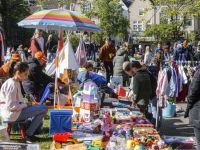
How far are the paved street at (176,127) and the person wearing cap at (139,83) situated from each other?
4.01ft

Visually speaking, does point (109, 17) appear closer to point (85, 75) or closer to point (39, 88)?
point (85, 75)

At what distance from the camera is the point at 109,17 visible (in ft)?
134

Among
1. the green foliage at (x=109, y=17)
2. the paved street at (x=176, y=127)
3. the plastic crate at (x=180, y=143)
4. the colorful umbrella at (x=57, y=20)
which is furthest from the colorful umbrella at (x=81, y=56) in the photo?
the green foliage at (x=109, y=17)

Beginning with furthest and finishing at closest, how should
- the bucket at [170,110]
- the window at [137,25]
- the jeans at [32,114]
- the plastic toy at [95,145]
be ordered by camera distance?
the window at [137,25] < the bucket at [170,110] < the jeans at [32,114] < the plastic toy at [95,145]

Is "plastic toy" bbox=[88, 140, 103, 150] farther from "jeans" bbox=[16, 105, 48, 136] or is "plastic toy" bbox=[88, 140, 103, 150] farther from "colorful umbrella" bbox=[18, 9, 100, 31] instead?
"colorful umbrella" bbox=[18, 9, 100, 31]

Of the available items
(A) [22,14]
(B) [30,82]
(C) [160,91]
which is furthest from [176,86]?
(A) [22,14]

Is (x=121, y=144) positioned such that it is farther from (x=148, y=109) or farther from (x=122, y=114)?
(x=148, y=109)

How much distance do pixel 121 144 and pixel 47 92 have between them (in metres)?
3.09

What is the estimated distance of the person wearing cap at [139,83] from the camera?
516 centimetres

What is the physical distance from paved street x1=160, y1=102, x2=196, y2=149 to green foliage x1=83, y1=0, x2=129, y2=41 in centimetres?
3438

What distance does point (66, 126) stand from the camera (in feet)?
14.9

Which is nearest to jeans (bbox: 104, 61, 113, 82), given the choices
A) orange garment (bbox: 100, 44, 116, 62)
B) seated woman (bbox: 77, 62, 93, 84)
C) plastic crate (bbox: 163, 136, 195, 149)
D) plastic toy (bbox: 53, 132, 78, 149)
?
orange garment (bbox: 100, 44, 116, 62)

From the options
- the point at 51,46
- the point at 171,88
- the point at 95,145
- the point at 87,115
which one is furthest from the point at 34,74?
the point at 51,46

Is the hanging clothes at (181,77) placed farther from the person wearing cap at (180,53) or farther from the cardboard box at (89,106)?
the person wearing cap at (180,53)
